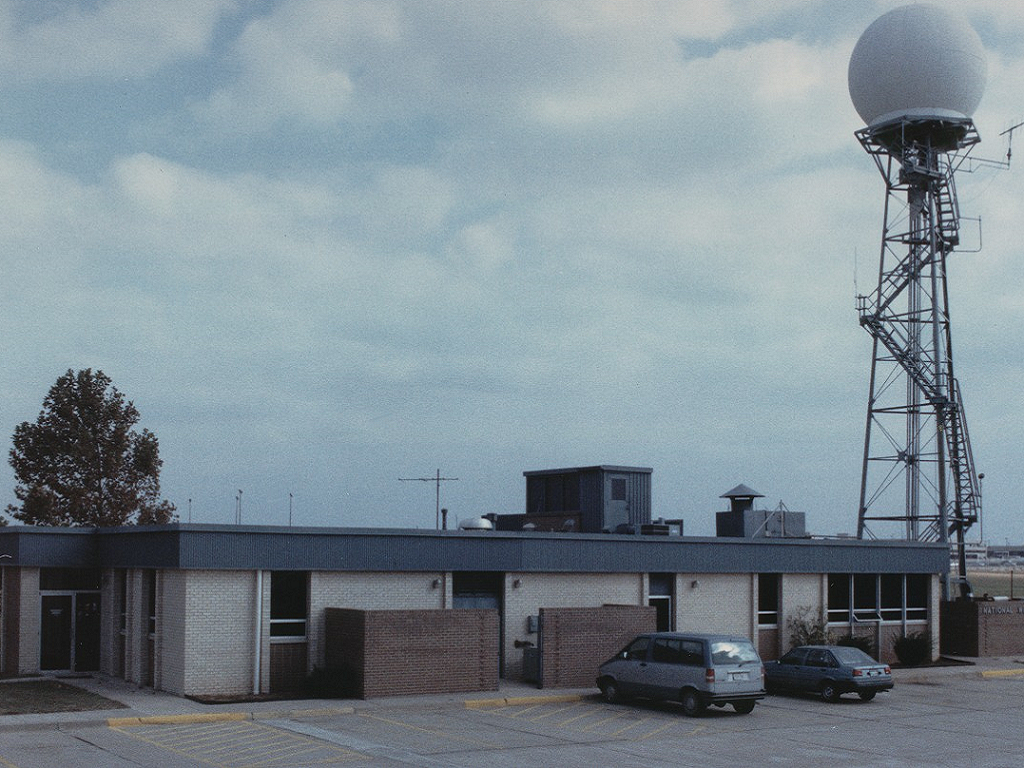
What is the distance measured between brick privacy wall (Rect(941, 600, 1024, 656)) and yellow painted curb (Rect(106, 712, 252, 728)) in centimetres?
2840

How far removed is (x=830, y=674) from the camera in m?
31.7

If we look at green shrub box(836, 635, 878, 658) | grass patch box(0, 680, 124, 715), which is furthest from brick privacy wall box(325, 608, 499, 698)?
green shrub box(836, 635, 878, 658)

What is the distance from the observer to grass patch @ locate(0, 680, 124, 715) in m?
26.0

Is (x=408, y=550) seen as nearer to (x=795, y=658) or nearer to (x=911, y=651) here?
(x=795, y=658)

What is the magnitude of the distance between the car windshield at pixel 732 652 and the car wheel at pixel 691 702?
0.91 metres

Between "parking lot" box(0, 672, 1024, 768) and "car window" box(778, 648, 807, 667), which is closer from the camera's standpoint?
"parking lot" box(0, 672, 1024, 768)

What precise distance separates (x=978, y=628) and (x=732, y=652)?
19.8 meters

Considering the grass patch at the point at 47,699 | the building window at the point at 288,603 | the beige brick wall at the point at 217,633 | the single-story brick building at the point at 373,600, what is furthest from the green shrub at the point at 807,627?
the grass patch at the point at 47,699

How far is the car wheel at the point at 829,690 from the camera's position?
104 ft

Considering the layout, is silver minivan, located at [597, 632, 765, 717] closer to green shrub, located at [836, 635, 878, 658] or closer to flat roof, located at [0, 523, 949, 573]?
flat roof, located at [0, 523, 949, 573]

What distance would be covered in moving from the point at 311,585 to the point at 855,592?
19.5 m

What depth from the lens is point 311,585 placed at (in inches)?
1225

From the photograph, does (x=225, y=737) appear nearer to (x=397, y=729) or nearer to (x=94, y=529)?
(x=397, y=729)

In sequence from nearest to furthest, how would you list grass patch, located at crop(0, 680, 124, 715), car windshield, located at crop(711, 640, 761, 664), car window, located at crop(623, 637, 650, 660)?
grass patch, located at crop(0, 680, 124, 715)
car windshield, located at crop(711, 640, 761, 664)
car window, located at crop(623, 637, 650, 660)
